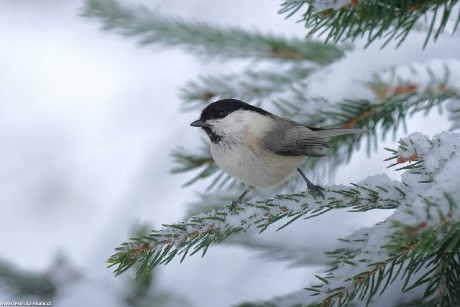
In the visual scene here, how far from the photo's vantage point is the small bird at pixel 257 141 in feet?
6.33

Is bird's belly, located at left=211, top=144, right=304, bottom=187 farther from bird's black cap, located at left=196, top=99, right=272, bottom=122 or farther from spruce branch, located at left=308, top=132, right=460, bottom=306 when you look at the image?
spruce branch, located at left=308, top=132, right=460, bottom=306

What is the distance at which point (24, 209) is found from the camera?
4258 millimetres

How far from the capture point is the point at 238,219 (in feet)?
4.09

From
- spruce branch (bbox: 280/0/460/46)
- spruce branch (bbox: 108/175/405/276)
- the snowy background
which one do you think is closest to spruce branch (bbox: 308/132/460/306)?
spruce branch (bbox: 108/175/405/276)

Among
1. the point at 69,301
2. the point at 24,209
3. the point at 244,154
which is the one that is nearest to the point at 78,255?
the point at 24,209

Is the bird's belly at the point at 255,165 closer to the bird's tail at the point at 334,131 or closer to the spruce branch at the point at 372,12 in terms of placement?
the bird's tail at the point at 334,131

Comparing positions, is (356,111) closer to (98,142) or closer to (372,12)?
(372,12)

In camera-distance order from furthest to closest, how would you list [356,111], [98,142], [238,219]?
[98,142]
[356,111]
[238,219]

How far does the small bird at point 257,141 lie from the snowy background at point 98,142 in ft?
1.71

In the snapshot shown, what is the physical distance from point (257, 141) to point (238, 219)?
0.80m

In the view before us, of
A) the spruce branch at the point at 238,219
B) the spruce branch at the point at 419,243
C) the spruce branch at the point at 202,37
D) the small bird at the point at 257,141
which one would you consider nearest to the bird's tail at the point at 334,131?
the small bird at the point at 257,141

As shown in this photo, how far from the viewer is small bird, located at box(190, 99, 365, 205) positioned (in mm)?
1930

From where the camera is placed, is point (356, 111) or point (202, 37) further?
Answer: point (202, 37)

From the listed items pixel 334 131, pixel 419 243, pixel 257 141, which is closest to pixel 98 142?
pixel 257 141
